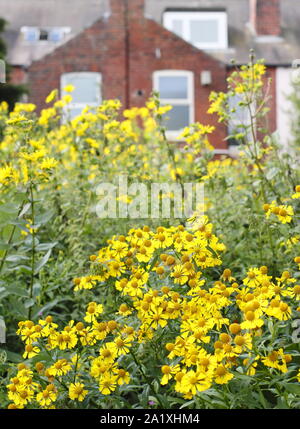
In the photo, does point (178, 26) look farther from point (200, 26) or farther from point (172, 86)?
point (172, 86)

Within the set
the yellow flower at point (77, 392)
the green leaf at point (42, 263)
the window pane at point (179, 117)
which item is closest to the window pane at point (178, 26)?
the window pane at point (179, 117)

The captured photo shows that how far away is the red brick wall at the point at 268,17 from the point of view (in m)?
13.3

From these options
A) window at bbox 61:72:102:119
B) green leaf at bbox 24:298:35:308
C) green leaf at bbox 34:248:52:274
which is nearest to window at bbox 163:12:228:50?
window at bbox 61:72:102:119

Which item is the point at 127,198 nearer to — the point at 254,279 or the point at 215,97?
the point at 215,97

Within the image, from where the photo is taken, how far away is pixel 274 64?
12.8 metres

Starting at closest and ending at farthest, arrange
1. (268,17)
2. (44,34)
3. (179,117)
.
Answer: (179,117) → (268,17) → (44,34)

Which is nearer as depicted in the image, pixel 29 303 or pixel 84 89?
pixel 29 303

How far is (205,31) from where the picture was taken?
13641 mm

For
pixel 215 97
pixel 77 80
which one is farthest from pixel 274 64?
pixel 215 97

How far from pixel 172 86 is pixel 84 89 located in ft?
5.84

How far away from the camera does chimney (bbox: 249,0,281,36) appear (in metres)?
13.3

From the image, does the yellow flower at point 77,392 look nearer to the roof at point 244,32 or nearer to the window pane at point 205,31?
the roof at point 244,32

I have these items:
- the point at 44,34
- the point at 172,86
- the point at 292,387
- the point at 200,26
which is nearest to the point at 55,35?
the point at 44,34
